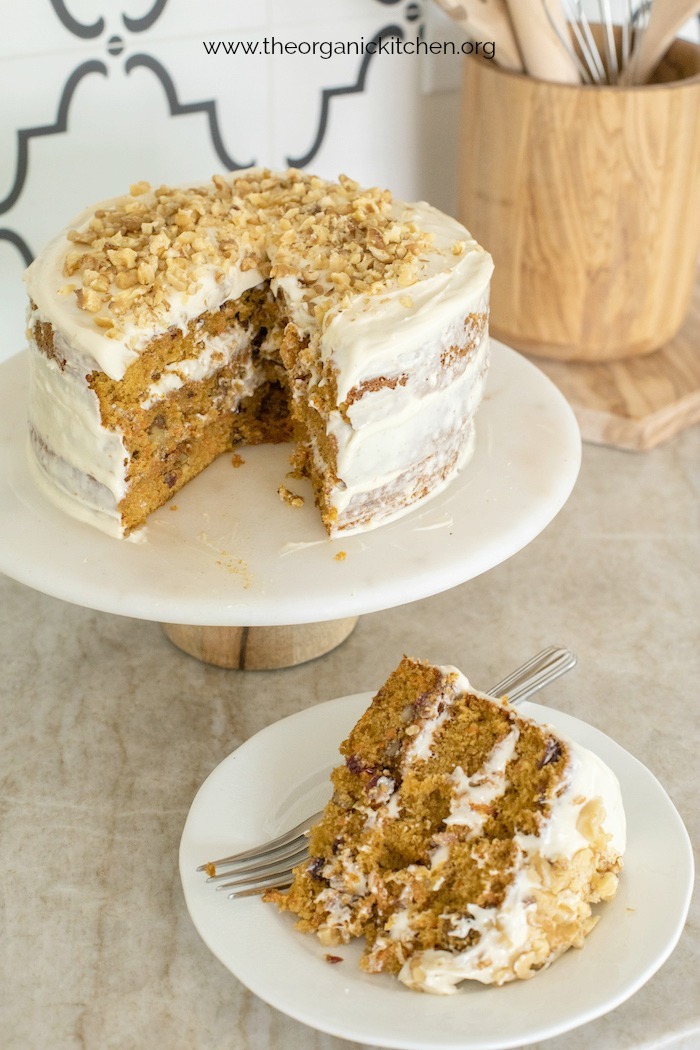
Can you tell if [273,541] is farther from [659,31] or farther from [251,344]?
Result: [659,31]

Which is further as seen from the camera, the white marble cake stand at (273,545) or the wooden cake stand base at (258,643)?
the wooden cake stand base at (258,643)

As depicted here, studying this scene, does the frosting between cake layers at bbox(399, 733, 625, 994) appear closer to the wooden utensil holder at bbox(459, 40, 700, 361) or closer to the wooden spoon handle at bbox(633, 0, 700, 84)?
the wooden utensil holder at bbox(459, 40, 700, 361)

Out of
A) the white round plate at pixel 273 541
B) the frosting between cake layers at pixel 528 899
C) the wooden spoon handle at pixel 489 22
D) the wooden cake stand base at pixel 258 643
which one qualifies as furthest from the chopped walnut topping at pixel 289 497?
the wooden spoon handle at pixel 489 22

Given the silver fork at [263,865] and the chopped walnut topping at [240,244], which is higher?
the chopped walnut topping at [240,244]

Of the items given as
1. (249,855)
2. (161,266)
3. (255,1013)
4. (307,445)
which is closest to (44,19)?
(161,266)

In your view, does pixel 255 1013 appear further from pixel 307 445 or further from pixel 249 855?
pixel 307 445

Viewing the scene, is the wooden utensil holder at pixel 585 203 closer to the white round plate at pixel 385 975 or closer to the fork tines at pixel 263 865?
the white round plate at pixel 385 975

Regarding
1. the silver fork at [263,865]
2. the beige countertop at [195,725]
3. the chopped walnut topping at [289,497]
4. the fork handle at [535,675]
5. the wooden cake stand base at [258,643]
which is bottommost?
the beige countertop at [195,725]

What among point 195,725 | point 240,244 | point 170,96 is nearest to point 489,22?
point 170,96
